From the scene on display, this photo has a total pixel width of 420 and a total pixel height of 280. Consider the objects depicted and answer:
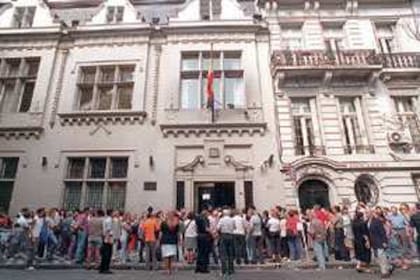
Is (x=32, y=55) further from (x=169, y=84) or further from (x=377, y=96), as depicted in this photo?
(x=377, y=96)

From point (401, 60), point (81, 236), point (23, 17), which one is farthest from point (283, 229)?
point (23, 17)

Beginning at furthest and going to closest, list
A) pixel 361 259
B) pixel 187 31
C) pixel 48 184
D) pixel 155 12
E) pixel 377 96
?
pixel 155 12 → pixel 187 31 → pixel 377 96 → pixel 48 184 → pixel 361 259

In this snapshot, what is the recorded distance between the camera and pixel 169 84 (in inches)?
641

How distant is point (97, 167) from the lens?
1532 cm

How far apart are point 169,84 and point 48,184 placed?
699 cm

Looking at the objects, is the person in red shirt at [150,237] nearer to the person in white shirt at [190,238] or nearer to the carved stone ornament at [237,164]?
the person in white shirt at [190,238]

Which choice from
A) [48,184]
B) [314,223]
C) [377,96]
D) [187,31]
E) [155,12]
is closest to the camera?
[314,223]

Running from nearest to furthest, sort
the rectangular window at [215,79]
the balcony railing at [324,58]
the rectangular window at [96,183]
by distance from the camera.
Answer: the rectangular window at [96,183] < the balcony railing at [324,58] < the rectangular window at [215,79]

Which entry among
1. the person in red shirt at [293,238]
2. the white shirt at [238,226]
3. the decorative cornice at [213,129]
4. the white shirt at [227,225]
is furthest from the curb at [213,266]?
the decorative cornice at [213,129]

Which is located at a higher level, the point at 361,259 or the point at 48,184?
the point at 48,184

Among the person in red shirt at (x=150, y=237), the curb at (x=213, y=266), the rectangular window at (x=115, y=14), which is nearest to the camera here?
the person in red shirt at (x=150, y=237)

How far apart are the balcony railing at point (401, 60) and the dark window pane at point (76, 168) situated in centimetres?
1471

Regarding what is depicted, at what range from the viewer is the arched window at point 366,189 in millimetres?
14432

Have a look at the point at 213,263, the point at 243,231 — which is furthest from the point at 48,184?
the point at 243,231
